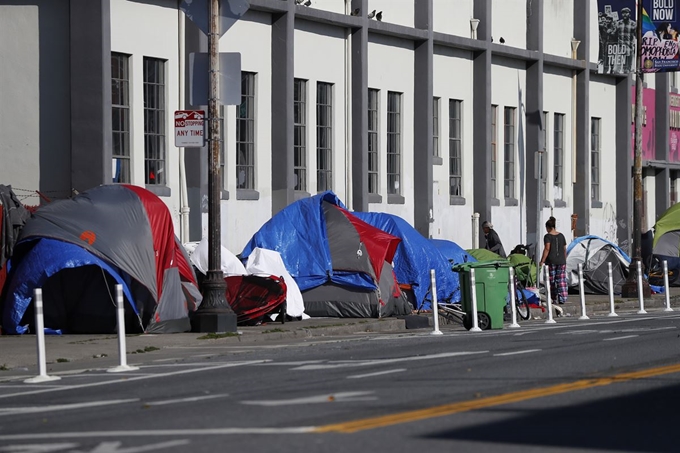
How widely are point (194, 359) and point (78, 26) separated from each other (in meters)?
9.74

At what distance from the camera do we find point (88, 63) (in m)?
25.1

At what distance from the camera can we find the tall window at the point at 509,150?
39750 mm

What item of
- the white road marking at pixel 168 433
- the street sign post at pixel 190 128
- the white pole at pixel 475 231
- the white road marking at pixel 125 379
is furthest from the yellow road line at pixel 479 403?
the white pole at pixel 475 231

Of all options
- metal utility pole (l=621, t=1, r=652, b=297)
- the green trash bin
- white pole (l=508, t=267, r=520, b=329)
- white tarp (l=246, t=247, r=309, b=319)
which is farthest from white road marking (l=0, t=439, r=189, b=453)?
metal utility pole (l=621, t=1, r=652, b=297)

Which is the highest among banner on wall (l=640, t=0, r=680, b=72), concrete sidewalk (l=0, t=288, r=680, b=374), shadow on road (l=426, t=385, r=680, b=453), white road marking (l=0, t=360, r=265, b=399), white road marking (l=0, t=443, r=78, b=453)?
banner on wall (l=640, t=0, r=680, b=72)

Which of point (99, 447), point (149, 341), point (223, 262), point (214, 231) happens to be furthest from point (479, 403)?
point (223, 262)

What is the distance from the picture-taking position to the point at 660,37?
3572 cm

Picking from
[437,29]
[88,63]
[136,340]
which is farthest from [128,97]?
[437,29]

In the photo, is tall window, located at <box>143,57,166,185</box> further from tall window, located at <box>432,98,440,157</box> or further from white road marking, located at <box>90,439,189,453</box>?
white road marking, located at <box>90,439,189,453</box>

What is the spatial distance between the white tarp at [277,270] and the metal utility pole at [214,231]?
10.2 feet

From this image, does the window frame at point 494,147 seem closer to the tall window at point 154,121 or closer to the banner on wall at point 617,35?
the banner on wall at point 617,35

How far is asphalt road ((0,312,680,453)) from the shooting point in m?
9.68

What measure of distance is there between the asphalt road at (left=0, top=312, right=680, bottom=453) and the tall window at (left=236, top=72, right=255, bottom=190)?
12120 mm

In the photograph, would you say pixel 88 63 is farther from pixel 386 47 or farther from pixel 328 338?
pixel 386 47
